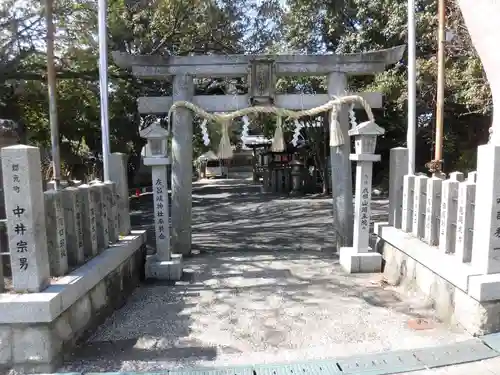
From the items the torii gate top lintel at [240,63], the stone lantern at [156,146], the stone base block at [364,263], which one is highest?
the torii gate top lintel at [240,63]

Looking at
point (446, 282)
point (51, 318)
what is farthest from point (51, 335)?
point (446, 282)

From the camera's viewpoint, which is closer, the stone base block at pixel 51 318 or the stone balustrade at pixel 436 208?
the stone base block at pixel 51 318

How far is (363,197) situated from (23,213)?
4905mm

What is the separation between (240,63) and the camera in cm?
772

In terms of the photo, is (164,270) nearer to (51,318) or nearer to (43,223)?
(43,223)

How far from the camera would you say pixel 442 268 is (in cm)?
464

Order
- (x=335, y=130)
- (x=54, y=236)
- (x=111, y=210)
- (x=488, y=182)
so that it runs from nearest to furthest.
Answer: (x=488, y=182)
(x=54, y=236)
(x=111, y=210)
(x=335, y=130)

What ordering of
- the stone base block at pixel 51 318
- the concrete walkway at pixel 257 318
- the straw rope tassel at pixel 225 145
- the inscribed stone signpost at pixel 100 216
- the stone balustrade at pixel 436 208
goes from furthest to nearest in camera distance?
the straw rope tassel at pixel 225 145 → the inscribed stone signpost at pixel 100 216 → the stone balustrade at pixel 436 208 → the concrete walkway at pixel 257 318 → the stone base block at pixel 51 318

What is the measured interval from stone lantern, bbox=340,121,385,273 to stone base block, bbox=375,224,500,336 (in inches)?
13.3

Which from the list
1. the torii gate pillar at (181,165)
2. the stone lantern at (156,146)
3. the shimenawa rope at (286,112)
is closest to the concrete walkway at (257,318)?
the torii gate pillar at (181,165)

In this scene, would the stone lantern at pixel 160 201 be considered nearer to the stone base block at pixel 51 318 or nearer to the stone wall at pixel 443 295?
the stone base block at pixel 51 318

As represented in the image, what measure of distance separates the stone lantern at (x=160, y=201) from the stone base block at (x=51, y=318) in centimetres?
158

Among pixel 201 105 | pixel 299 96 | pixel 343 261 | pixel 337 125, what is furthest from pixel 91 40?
pixel 343 261

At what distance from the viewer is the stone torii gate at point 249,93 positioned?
7668mm
